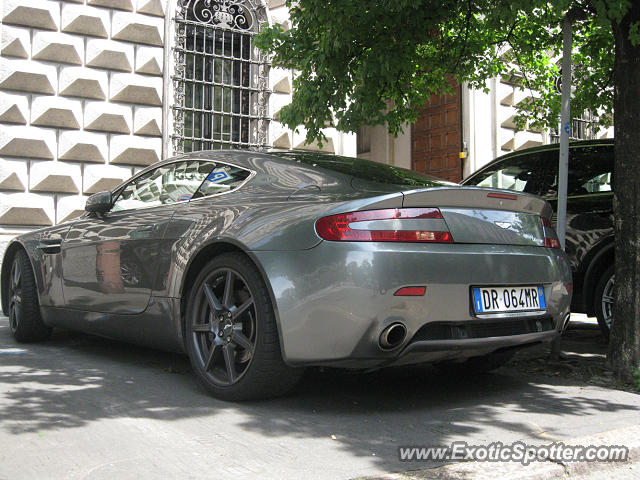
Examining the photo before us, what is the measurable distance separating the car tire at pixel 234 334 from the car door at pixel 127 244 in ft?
1.51

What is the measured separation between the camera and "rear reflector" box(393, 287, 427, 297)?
3.44 meters

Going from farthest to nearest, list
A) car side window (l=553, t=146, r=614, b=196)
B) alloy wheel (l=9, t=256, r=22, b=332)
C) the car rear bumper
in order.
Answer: car side window (l=553, t=146, r=614, b=196)
alloy wheel (l=9, t=256, r=22, b=332)
the car rear bumper

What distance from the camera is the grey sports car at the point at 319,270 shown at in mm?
3473

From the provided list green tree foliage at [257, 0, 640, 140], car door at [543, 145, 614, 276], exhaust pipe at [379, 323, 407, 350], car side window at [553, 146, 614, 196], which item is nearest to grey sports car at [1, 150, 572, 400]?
exhaust pipe at [379, 323, 407, 350]

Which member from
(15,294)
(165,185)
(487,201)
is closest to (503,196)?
(487,201)

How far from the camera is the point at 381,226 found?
3.50 metres

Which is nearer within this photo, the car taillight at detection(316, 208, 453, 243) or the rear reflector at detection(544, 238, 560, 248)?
the car taillight at detection(316, 208, 453, 243)

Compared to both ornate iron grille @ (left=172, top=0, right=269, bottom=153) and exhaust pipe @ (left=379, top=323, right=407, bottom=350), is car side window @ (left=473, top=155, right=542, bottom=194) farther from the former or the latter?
ornate iron grille @ (left=172, top=0, right=269, bottom=153)

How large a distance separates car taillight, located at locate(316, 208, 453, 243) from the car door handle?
2758 millimetres

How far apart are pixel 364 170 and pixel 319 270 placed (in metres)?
0.96

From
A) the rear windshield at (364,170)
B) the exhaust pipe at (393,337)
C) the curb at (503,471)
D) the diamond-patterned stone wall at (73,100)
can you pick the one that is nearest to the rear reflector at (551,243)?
the rear windshield at (364,170)

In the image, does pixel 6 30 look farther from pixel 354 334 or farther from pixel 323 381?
pixel 354 334

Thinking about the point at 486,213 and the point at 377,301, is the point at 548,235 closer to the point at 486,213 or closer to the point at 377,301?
the point at 486,213

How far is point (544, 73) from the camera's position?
29.4 ft
